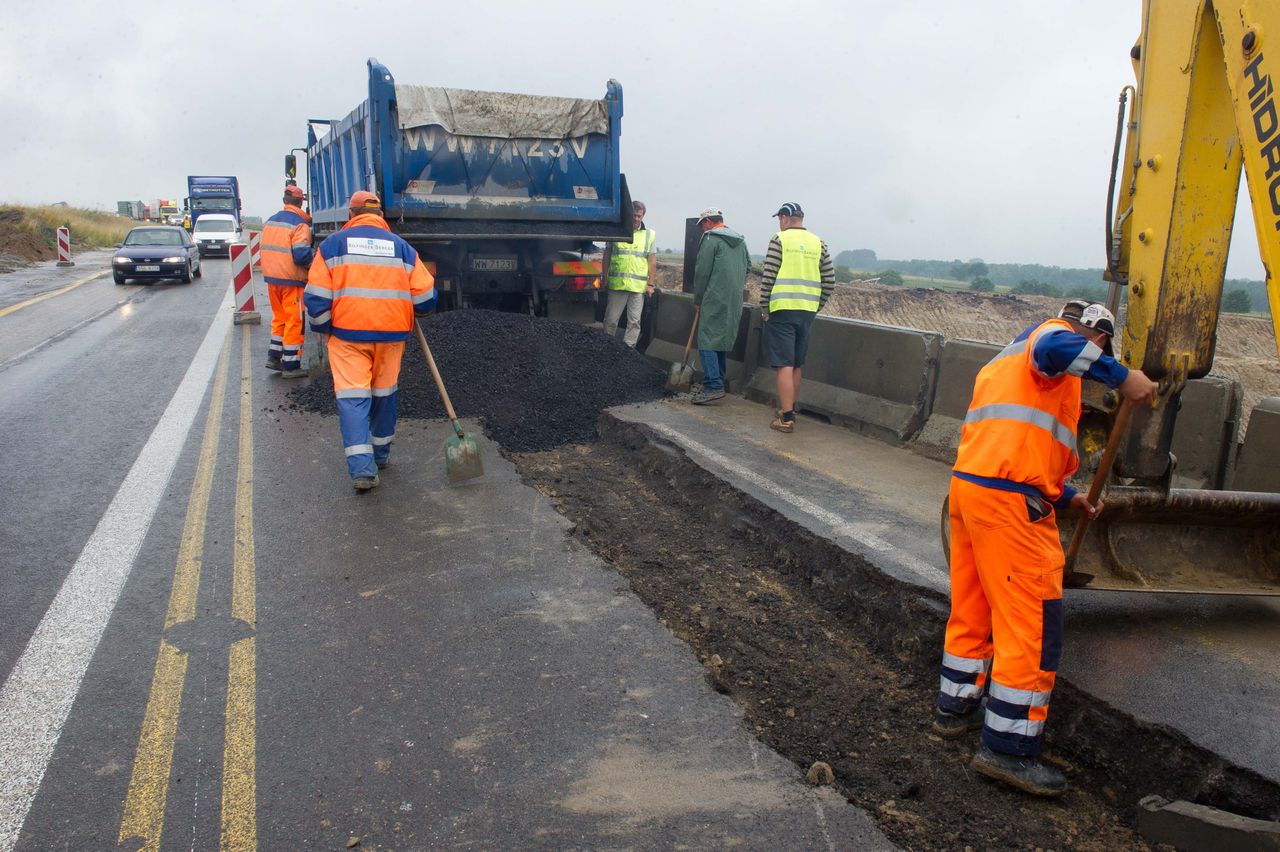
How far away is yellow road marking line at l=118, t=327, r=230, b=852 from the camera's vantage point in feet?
9.54

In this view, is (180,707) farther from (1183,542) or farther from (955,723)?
(1183,542)

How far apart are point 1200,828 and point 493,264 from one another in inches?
388

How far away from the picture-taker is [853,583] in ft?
15.9

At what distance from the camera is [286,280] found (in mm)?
11195

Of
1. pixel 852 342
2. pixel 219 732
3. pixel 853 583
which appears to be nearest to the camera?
pixel 219 732

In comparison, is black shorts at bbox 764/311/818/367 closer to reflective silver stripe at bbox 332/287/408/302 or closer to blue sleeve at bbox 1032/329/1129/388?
reflective silver stripe at bbox 332/287/408/302

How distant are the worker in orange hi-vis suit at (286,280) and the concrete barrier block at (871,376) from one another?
217 inches

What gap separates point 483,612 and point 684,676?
111cm

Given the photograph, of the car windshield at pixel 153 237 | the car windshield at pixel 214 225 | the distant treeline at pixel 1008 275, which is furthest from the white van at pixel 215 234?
the distant treeline at pixel 1008 275

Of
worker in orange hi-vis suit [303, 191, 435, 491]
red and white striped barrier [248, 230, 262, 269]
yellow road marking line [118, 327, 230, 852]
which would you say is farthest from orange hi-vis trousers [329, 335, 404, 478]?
red and white striped barrier [248, 230, 262, 269]

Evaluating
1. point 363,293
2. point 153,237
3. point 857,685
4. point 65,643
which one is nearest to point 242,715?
point 65,643

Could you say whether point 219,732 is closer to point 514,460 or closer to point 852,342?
point 514,460

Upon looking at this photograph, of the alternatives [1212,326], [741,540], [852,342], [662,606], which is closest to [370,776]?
[662,606]

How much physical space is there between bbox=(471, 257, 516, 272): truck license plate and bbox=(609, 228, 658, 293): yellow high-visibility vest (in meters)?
1.27
